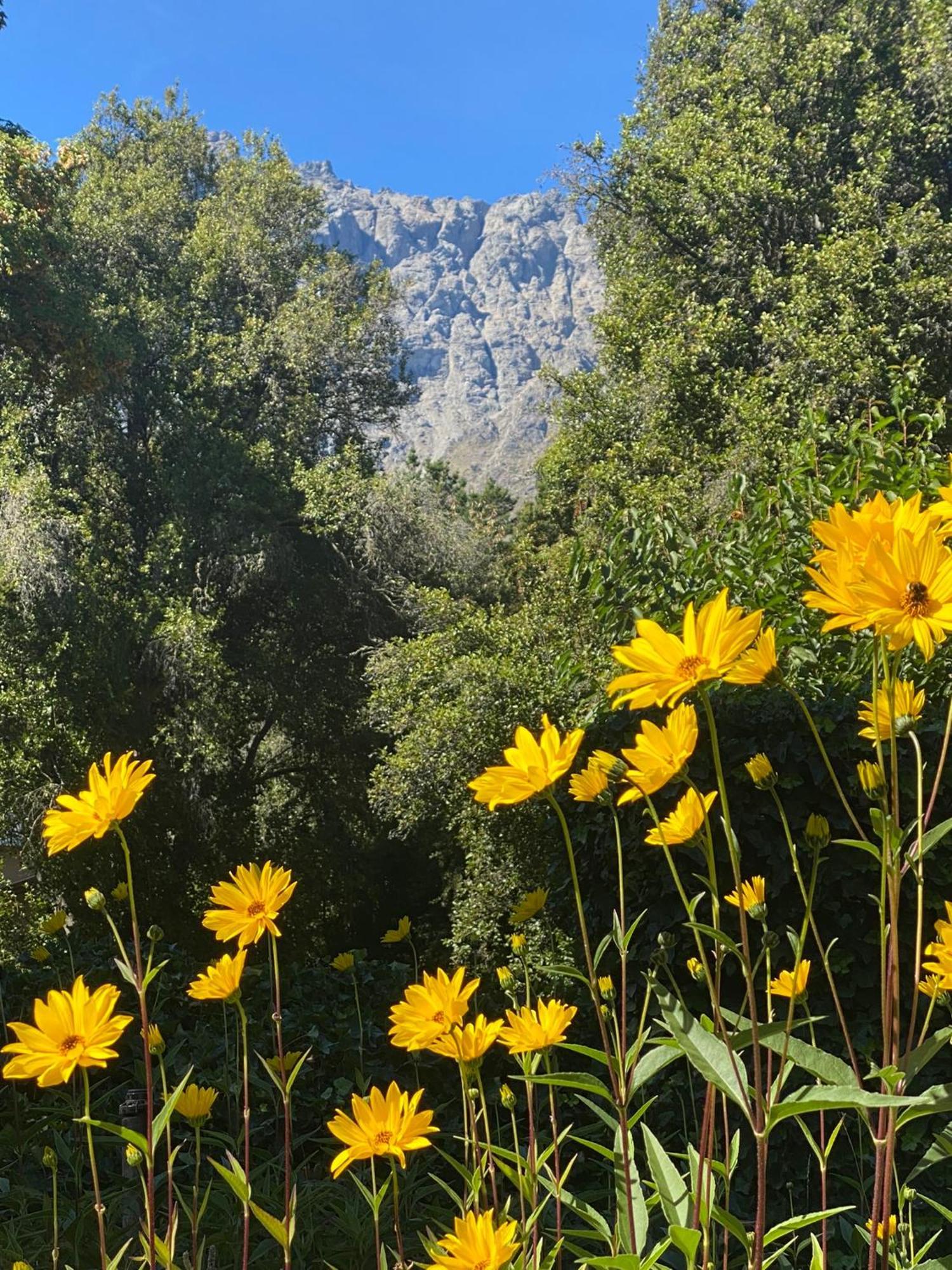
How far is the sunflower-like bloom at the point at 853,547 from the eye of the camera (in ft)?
2.00

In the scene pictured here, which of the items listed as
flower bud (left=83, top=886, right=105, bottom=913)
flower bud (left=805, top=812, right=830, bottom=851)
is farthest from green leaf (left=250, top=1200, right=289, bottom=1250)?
flower bud (left=805, top=812, right=830, bottom=851)

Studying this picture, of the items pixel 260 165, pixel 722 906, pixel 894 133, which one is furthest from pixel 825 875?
pixel 260 165

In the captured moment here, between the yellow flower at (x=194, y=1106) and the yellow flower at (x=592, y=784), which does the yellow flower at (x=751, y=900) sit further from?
the yellow flower at (x=194, y=1106)

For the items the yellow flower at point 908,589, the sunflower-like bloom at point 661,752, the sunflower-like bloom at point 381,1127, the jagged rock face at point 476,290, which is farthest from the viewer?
the jagged rock face at point 476,290

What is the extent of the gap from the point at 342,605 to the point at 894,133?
5.78 m

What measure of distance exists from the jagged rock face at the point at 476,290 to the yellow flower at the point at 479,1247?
86.4 m

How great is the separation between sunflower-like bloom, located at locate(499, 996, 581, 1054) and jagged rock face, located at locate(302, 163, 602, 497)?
86.1m

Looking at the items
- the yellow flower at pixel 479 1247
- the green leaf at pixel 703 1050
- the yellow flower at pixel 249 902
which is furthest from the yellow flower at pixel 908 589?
the yellow flower at pixel 249 902

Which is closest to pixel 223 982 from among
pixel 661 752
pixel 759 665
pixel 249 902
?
pixel 249 902

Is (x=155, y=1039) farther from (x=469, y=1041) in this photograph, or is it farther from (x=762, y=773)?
(x=762, y=773)

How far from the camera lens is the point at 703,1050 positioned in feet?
2.37

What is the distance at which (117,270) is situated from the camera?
8352mm

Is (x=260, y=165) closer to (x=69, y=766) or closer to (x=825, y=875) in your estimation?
(x=69, y=766)

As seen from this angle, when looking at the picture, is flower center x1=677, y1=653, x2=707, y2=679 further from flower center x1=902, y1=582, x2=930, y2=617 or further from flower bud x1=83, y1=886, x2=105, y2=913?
flower bud x1=83, y1=886, x2=105, y2=913
